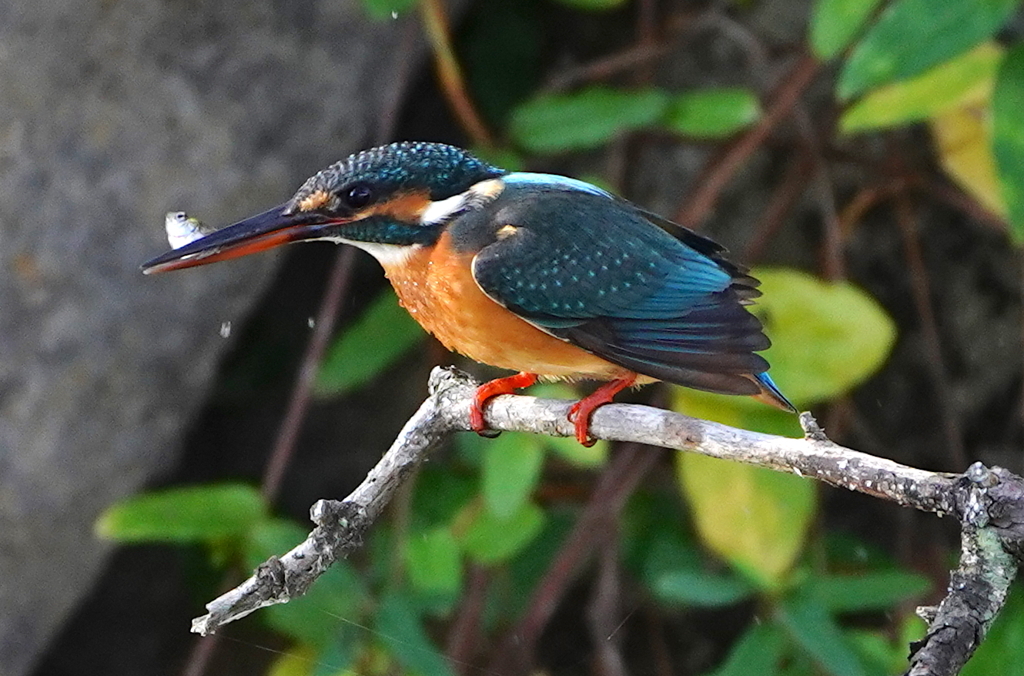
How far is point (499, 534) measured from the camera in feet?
7.98

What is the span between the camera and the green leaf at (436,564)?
228 centimetres

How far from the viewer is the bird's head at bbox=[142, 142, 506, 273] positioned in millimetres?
1678

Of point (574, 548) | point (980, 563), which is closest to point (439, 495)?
point (574, 548)

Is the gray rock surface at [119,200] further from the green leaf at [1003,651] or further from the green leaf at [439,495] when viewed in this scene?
the green leaf at [1003,651]

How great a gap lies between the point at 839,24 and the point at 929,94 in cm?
32

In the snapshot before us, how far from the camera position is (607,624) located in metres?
2.71

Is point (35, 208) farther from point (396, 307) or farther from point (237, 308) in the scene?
point (396, 307)

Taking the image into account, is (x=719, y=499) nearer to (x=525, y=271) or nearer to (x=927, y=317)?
(x=927, y=317)

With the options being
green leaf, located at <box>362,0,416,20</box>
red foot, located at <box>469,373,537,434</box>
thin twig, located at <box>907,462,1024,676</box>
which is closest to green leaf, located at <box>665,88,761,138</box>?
green leaf, located at <box>362,0,416,20</box>

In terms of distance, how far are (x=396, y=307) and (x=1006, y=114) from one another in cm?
122

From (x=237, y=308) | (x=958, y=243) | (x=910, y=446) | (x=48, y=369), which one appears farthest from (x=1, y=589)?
(x=958, y=243)

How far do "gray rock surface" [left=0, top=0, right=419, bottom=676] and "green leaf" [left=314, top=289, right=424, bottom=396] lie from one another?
0.91 feet

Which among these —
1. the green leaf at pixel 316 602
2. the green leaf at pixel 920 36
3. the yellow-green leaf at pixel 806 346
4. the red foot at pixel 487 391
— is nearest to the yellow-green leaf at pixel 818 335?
the yellow-green leaf at pixel 806 346

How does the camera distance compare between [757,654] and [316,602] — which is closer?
[757,654]
